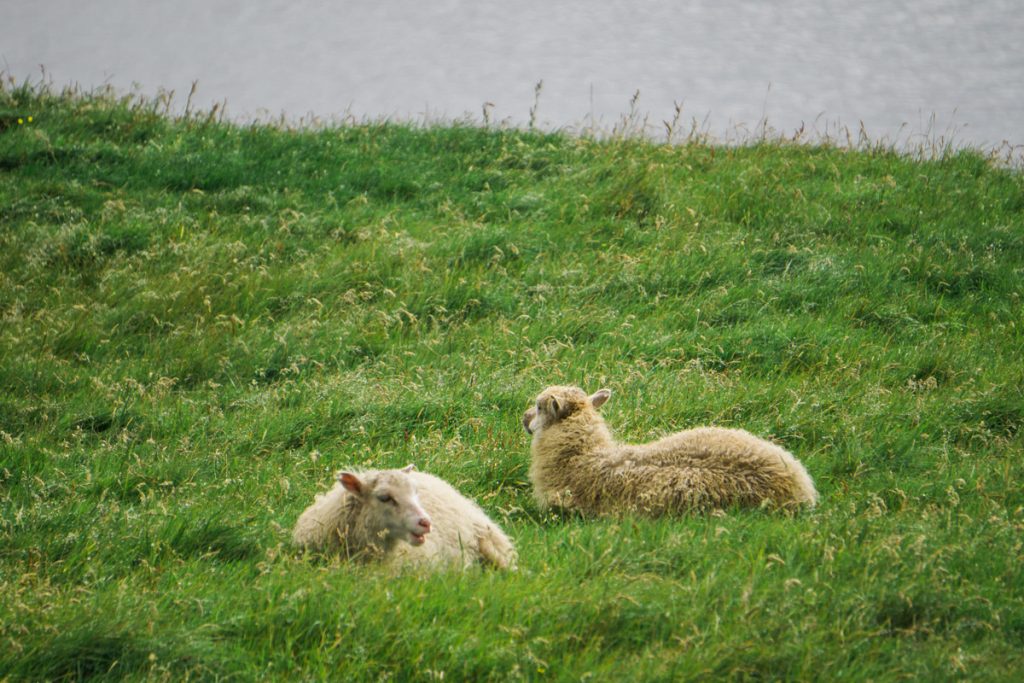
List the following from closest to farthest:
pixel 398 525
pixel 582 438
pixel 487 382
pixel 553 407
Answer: pixel 398 525 → pixel 582 438 → pixel 553 407 → pixel 487 382

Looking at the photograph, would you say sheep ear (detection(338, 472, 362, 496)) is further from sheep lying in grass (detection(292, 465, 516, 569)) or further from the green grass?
the green grass

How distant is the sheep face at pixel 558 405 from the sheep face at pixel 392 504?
1.87 metres

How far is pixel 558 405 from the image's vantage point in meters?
7.71

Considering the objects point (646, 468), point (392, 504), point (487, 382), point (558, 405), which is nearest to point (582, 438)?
point (558, 405)

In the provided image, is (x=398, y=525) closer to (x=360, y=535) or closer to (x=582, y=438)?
(x=360, y=535)

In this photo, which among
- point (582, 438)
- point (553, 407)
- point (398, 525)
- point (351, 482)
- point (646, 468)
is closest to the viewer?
point (398, 525)

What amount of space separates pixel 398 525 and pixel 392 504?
0.41 feet

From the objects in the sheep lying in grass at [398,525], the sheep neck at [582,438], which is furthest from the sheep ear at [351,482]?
the sheep neck at [582,438]

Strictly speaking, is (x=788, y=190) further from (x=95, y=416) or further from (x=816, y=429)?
(x=95, y=416)

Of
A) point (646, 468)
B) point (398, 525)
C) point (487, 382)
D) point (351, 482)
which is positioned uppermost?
point (487, 382)

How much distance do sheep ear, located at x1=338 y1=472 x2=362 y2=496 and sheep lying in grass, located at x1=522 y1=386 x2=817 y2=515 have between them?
1.58 metres

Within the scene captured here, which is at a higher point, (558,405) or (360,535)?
(558,405)

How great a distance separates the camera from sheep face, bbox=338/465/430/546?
5.71m

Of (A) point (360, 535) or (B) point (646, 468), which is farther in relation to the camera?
(B) point (646, 468)
